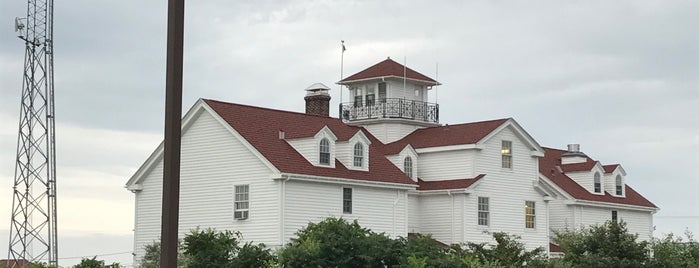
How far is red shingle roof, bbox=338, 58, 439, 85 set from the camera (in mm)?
60719

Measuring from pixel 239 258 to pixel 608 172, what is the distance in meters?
35.1

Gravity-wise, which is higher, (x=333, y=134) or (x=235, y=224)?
(x=333, y=134)

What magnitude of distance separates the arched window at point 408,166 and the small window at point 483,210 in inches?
136

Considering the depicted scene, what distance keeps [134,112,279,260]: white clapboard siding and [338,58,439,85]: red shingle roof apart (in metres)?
13.8

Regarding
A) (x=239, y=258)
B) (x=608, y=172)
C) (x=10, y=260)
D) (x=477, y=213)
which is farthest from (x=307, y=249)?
(x=608, y=172)

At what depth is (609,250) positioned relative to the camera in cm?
3759

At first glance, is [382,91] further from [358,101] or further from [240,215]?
[240,215]

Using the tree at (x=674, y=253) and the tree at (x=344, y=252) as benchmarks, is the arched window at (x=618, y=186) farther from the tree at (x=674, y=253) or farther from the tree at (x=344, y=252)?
the tree at (x=344, y=252)

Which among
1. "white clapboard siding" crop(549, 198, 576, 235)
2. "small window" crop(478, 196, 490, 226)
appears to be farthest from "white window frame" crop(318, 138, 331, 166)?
"white clapboard siding" crop(549, 198, 576, 235)

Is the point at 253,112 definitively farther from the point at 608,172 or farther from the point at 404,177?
the point at 608,172

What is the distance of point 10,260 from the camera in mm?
42438

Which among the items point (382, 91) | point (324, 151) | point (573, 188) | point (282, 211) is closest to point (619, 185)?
point (573, 188)

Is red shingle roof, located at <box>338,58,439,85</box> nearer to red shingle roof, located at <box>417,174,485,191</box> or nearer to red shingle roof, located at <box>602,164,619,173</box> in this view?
red shingle roof, located at <box>417,174,485,191</box>

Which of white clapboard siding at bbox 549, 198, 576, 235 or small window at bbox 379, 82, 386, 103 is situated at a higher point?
small window at bbox 379, 82, 386, 103
